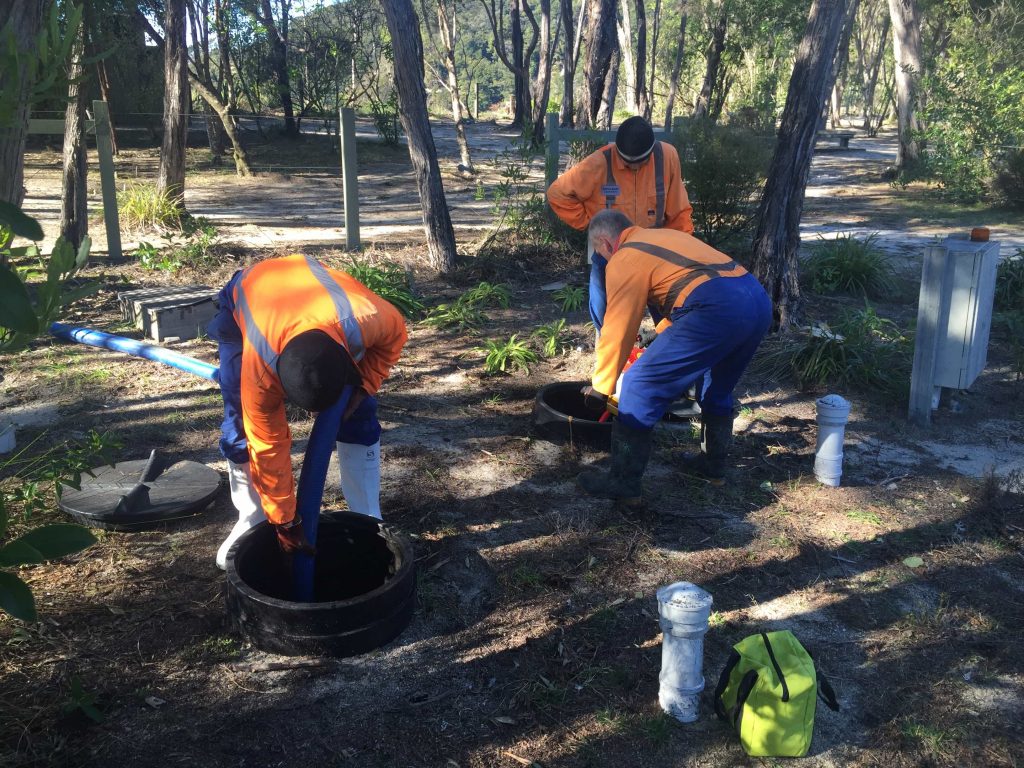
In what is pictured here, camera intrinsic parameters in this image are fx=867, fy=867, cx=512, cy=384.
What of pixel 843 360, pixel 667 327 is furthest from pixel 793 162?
pixel 667 327

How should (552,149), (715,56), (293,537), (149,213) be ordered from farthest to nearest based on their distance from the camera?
(715,56), (149,213), (552,149), (293,537)

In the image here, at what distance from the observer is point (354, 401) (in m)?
3.58

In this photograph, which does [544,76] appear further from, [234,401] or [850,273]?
[234,401]

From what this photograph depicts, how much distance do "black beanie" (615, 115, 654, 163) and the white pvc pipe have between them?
79.7 inches

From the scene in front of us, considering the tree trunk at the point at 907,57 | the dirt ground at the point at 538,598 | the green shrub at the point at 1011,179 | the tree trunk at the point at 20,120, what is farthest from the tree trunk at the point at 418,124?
the tree trunk at the point at 907,57

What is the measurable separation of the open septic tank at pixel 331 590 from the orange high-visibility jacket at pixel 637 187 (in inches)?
123

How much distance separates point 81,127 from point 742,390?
6726 mm

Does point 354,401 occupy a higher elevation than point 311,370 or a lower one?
lower

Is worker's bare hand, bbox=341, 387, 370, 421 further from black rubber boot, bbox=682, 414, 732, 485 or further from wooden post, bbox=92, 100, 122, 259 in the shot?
wooden post, bbox=92, 100, 122, 259

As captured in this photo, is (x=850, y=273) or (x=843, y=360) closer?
(x=843, y=360)

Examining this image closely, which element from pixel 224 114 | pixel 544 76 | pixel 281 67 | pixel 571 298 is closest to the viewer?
pixel 571 298

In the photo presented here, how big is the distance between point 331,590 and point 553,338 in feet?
11.1

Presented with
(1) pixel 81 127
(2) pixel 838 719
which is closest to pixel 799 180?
(2) pixel 838 719

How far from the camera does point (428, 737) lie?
2980mm
